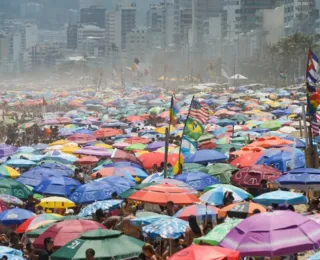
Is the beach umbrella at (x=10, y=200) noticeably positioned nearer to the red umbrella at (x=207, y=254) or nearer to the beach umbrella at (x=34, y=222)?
the beach umbrella at (x=34, y=222)

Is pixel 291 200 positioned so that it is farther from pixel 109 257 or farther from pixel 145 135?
pixel 145 135

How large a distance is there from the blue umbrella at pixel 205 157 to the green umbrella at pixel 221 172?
6.08 ft

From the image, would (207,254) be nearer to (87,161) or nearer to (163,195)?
(163,195)

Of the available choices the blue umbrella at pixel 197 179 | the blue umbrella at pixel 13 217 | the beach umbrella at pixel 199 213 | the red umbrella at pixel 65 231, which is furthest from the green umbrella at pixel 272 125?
the red umbrella at pixel 65 231

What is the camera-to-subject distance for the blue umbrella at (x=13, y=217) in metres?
14.2

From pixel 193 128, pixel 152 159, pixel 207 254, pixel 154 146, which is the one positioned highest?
pixel 193 128

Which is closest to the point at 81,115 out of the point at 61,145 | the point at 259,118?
the point at 259,118

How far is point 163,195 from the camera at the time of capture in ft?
46.4

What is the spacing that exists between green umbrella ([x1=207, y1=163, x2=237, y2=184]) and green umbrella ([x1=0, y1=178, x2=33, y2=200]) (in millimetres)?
3525

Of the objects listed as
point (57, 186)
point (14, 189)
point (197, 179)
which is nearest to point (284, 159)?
point (197, 179)

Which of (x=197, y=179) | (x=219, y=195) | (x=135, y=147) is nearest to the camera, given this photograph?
(x=219, y=195)

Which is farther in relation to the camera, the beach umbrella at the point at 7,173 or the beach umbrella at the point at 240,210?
the beach umbrella at the point at 7,173

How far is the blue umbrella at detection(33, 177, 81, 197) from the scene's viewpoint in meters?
17.2

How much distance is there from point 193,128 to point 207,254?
366 inches
